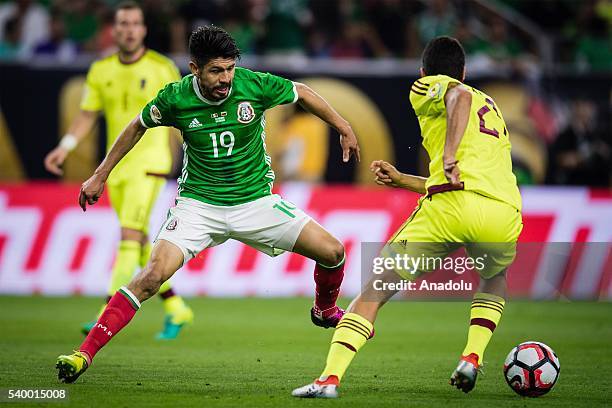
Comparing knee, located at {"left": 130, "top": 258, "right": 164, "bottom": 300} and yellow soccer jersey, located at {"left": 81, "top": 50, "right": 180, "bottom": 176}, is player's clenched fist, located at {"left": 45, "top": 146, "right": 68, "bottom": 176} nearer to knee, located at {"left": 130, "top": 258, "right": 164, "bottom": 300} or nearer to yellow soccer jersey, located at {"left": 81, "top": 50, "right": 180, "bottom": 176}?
yellow soccer jersey, located at {"left": 81, "top": 50, "right": 180, "bottom": 176}

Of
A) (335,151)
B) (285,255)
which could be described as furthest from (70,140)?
(335,151)

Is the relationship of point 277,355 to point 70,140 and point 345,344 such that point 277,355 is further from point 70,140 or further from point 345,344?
point 70,140

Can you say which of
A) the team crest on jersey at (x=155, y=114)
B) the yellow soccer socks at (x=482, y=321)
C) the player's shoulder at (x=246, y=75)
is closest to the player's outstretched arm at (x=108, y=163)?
the team crest on jersey at (x=155, y=114)

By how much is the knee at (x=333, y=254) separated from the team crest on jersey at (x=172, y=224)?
3.46 feet

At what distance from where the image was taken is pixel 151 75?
35.0 feet

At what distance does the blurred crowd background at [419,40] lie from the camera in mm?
16391

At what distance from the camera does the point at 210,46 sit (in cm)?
716

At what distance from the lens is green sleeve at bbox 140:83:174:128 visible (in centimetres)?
740

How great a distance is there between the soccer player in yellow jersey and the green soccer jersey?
959 mm

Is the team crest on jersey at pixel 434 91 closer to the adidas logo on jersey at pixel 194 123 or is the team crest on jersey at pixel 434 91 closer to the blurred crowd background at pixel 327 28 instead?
the adidas logo on jersey at pixel 194 123

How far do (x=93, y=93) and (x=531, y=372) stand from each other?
5437mm

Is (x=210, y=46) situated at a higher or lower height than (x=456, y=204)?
higher

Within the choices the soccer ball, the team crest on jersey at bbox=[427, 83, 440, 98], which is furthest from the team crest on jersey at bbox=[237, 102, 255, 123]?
the soccer ball

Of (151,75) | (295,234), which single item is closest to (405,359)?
(295,234)
